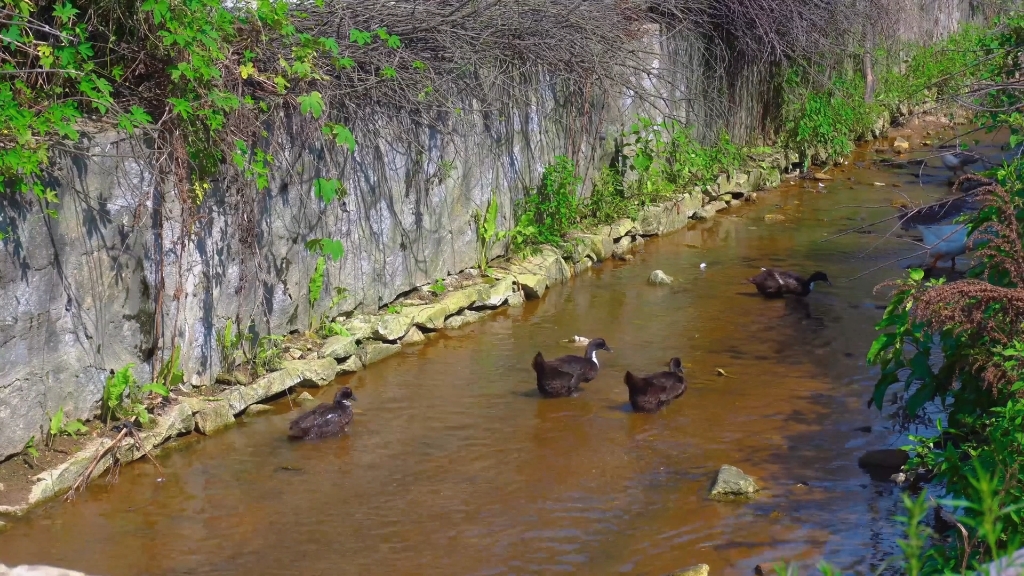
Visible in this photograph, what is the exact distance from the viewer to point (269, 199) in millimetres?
9023

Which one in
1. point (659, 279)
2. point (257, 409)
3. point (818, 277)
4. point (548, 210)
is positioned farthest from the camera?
point (548, 210)


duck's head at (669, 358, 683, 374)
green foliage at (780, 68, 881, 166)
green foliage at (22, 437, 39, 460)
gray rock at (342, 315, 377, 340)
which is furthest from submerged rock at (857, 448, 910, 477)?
green foliage at (780, 68, 881, 166)

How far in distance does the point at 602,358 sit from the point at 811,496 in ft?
10.2

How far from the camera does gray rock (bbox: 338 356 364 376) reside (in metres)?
9.45

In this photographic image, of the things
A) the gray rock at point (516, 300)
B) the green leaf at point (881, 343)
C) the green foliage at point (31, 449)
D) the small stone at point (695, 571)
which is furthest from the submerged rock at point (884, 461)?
the green foliage at point (31, 449)

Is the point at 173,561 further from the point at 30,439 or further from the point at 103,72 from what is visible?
the point at 103,72

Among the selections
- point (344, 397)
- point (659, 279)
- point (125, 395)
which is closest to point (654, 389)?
point (344, 397)

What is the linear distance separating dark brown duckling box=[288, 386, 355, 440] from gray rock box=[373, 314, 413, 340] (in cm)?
Answer: 176

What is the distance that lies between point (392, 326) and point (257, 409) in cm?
185

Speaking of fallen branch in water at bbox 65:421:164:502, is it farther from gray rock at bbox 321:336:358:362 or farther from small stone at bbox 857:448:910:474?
small stone at bbox 857:448:910:474

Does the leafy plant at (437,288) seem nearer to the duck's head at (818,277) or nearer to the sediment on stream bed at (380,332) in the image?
the sediment on stream bed at (380,332)

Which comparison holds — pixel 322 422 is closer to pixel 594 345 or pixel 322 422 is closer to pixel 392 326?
pixel 392 326

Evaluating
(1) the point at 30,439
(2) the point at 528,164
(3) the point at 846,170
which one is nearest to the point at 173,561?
(1) the point at 30,439

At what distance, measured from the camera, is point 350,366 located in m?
9.48
